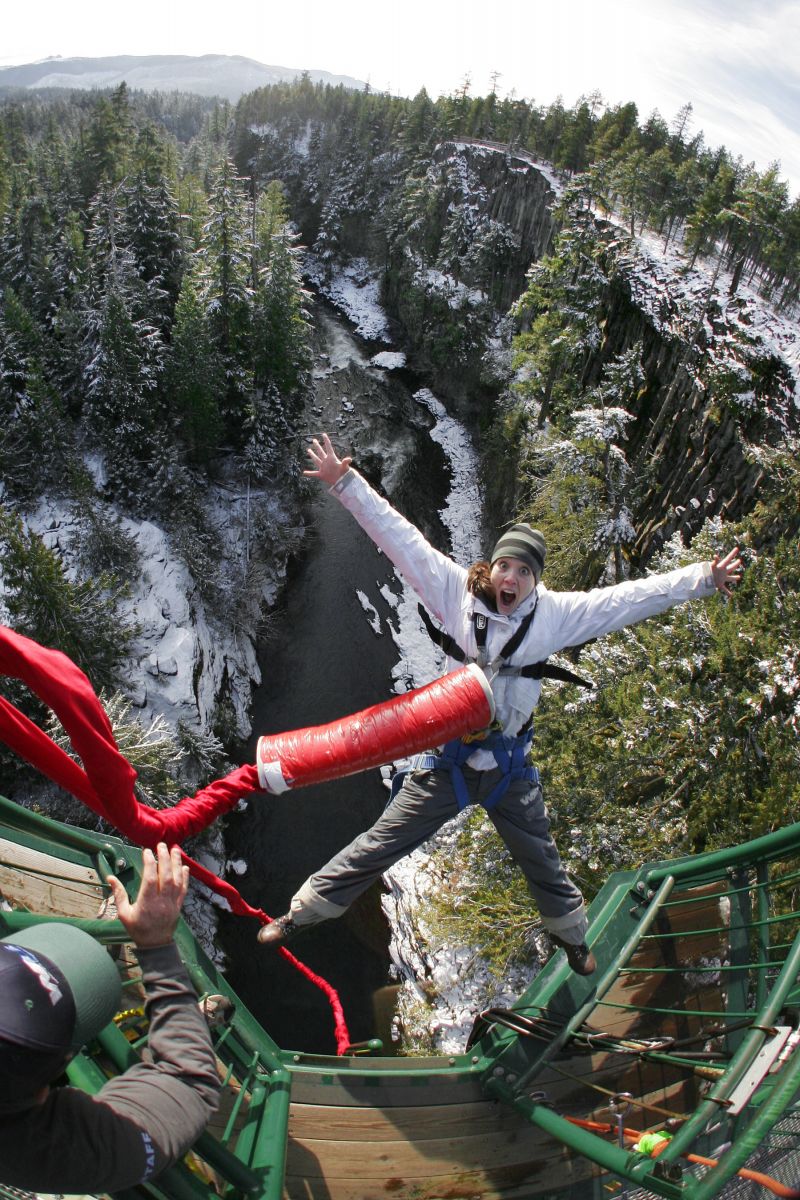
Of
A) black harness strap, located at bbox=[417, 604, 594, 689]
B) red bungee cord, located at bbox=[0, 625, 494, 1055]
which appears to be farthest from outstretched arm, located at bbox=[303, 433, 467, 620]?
red bungee cord, located at bbox=[0, 625, 494, 1055]

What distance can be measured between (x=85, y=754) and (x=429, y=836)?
2.46 metres

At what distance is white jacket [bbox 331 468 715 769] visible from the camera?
464cm

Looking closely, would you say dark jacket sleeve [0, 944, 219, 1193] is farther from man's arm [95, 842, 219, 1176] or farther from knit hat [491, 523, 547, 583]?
knit hat [491, 523, 547, 583]

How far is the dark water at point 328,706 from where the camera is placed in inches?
648

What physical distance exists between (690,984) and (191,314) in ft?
90.6

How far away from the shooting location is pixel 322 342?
47.7m

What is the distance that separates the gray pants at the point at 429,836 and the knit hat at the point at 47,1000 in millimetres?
2625

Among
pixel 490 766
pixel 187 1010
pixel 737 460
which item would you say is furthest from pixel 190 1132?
pixel 737 460

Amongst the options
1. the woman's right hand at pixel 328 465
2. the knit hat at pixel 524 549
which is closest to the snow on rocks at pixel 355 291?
the woman's right hand at pixel 328 465

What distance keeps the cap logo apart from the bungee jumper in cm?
279

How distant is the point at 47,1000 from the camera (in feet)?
6.89

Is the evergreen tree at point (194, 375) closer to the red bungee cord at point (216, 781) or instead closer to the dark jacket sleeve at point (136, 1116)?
the red bungee cord at point (216, 781)

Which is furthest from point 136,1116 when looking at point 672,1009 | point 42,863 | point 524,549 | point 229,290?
point 229,290

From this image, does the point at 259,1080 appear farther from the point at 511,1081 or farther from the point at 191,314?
the point at 191,314
